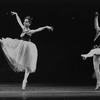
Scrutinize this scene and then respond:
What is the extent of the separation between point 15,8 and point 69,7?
1.52 m

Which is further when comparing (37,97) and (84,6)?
(84,6)

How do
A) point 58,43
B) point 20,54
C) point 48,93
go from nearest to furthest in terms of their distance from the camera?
point 48,93, point 20,54, point 58,43

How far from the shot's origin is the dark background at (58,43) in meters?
12.1

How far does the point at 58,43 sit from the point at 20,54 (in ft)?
8.50

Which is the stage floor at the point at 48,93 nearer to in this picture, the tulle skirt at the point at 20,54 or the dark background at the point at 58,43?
the tulle skirt at the point at 20,54

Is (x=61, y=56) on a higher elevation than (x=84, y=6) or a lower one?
lower

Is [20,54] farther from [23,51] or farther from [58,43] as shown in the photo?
[58,43]

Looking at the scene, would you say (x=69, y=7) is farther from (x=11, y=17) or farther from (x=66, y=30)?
(x=11, y=17)

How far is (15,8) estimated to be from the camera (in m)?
12.0

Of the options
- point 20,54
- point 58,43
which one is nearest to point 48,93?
point 20,54

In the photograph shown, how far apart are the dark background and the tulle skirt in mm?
2287

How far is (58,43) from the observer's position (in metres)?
12.3

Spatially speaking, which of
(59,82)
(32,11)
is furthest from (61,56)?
(32,11)

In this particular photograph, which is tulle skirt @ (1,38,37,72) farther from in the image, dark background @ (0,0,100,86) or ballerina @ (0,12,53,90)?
dark background @ (0,0,100,86)
